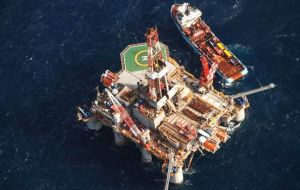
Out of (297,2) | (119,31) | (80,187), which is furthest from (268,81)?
(80,187)

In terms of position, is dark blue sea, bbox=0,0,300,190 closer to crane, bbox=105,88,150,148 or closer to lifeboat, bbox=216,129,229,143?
lifeboat, bbox=216,129,229,143

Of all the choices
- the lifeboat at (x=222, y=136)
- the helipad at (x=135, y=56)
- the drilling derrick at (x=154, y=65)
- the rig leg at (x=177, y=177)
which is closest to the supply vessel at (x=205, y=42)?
the helipad at (x=135, y=56)

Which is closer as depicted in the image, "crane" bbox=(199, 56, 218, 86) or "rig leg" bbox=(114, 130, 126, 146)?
"crane" bbox=(199, 56, 218, 86)

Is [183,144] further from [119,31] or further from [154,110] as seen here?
[119,31]

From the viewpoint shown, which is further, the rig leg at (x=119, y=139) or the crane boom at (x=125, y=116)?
the rig leg at (x=119, y=139)

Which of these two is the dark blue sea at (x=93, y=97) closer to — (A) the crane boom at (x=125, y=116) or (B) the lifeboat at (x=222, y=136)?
(B) the lifeboat at (x=222, y=136)

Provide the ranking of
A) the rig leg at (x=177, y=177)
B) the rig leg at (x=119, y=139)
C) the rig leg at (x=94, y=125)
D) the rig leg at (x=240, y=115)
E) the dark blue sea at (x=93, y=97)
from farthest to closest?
1. the rig leg at (x=94, y=125)
2. the rig leg at (x=240, y=115)
3. the rig leg at (x=119, y=139)
4. the dark blue sea at (x=93, y=97)
5. the rig leg at (x=177, y=177)

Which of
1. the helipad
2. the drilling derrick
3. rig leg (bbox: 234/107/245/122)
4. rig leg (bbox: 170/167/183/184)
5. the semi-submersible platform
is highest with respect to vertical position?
the drilling derrick

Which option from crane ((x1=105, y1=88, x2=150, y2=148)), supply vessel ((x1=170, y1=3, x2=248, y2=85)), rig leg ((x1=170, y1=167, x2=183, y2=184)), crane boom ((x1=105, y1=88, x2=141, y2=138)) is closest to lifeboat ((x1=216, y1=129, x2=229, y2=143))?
rig leg ((x1=170, y1=167, x2=183, y2=184))
